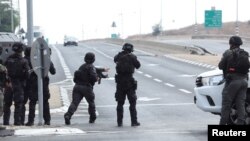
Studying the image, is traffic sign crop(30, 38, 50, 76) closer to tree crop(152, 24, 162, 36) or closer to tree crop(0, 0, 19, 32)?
tree crop(0, 0, 19, 32)

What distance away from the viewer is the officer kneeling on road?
16359mm

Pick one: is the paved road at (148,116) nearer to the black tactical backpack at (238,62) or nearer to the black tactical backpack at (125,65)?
the black tactical backpack at (125,65)

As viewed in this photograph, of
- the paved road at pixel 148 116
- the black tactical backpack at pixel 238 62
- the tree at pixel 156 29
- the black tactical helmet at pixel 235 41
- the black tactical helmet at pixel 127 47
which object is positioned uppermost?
the black tactical helmet at pixel 235 41

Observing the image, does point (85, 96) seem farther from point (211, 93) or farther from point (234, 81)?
point (234, 81)

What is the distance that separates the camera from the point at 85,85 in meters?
16.6

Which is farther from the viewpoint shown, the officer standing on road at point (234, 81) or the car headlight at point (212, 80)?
the car headlight at point (212, 80)

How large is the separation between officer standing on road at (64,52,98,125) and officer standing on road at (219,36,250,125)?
4.15 m

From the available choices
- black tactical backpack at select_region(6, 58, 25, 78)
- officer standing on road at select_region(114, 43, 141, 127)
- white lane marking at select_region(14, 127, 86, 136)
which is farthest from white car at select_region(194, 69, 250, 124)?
black tactical backpack at select_region(6, 58, 25, 78)

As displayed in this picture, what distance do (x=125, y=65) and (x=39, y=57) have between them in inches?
75.8

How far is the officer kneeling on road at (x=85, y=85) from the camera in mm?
16359

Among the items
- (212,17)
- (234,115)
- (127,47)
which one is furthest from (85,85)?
Result: (212,17)

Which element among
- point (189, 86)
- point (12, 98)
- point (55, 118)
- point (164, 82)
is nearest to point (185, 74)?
point (164, 82)

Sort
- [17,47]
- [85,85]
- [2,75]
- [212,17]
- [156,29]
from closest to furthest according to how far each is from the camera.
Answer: [2,75] < [17,47] < [85,85] < [212,17] < [156,29]

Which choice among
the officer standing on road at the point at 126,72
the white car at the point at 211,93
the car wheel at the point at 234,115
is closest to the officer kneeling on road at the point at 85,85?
the officer standing on road at the point at 126,72
